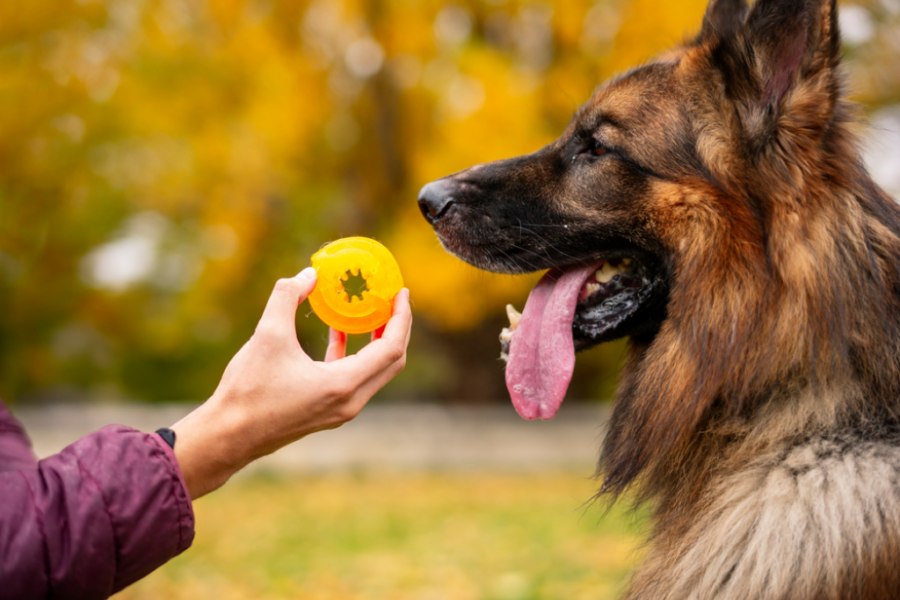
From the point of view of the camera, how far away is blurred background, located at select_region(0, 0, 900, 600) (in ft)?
27.8

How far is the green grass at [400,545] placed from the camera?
4695 millimetres

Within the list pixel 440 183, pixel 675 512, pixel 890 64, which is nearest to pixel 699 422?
pixel 675 512

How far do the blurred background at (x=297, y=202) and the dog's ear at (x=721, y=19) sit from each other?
4548 mm

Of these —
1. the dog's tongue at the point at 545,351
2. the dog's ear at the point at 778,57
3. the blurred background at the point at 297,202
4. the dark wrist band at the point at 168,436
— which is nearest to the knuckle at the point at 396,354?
the dark wrist band at the point at 168,436

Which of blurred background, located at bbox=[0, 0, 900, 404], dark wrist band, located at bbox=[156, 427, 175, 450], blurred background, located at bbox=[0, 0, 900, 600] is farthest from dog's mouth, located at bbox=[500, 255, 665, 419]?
blurred background, located at bbox=[0, 0, 900, 404]

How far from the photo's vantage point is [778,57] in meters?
2.15

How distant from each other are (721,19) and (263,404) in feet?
7.25

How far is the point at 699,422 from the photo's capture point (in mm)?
2303

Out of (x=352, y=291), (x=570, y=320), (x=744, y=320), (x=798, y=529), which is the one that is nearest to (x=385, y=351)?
(x=352, y=291)

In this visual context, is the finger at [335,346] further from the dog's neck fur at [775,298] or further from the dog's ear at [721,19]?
the dog's ear at [721,19]

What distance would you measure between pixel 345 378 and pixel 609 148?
1.48 metres

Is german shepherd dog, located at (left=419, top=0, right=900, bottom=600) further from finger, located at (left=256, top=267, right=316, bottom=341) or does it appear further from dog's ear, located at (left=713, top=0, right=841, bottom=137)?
finger, located at (left=256, top=267, right=316, bottom=341)

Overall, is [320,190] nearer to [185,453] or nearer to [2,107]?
[2,107]

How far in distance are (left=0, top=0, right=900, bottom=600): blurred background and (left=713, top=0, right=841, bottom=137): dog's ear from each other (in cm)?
458
